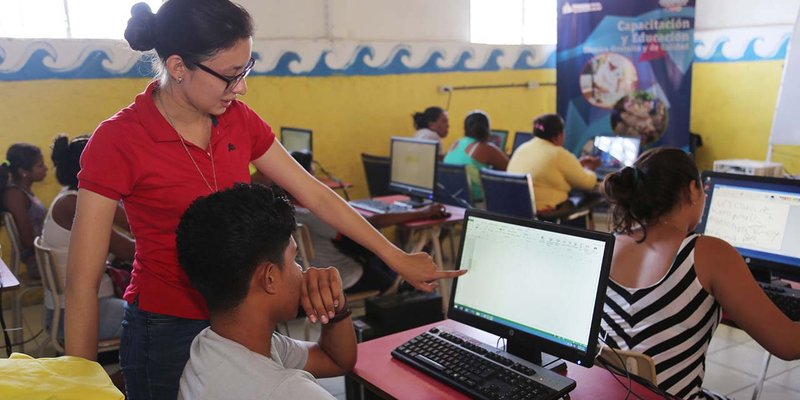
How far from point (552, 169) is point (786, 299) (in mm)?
2578

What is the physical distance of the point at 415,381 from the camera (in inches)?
62.3

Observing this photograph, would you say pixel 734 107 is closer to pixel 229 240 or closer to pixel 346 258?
pixel 346 258

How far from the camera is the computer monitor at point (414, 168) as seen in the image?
4.31 metres

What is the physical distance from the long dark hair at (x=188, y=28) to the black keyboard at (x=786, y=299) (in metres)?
1.77

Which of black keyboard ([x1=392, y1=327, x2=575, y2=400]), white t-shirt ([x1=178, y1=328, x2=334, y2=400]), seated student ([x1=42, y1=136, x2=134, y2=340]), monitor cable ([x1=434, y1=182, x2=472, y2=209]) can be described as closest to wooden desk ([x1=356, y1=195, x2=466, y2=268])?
monitor cable ([x1=434, y1=182, x2=472, y2=209])

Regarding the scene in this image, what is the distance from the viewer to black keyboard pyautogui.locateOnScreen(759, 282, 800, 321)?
6.79ft

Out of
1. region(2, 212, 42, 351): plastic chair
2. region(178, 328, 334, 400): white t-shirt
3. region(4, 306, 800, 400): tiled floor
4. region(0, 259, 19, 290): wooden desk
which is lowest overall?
region(4, 306, 800, 400): tiled floor

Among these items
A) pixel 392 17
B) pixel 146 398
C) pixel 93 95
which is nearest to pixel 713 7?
pixel 392 17

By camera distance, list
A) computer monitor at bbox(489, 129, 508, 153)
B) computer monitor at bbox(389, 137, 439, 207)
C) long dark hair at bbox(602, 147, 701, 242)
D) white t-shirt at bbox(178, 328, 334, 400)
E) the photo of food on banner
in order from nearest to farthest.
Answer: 1. white t-shirt at bbox(178, 328, 334, 400)
2. long dark hair at bbox(602, 147, 701, 242)
3. computer monitor at bbox(389, 137, 439, 207)
4. the photo of food on banner
5. computer monitor at bbox(489, 129, 508, 153)

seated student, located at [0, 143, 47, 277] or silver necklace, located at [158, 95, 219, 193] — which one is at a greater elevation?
silver necklace, located at [158, 95, 219, 193]

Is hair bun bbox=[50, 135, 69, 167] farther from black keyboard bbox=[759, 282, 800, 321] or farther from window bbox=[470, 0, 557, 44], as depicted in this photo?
window bbox=[470, 0, 557, 44]

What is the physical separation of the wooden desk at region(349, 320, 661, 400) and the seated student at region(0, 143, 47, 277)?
2.73m

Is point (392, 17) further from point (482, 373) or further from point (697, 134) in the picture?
point (482, 373)

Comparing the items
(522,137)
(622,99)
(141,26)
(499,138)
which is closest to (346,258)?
(141,26)
